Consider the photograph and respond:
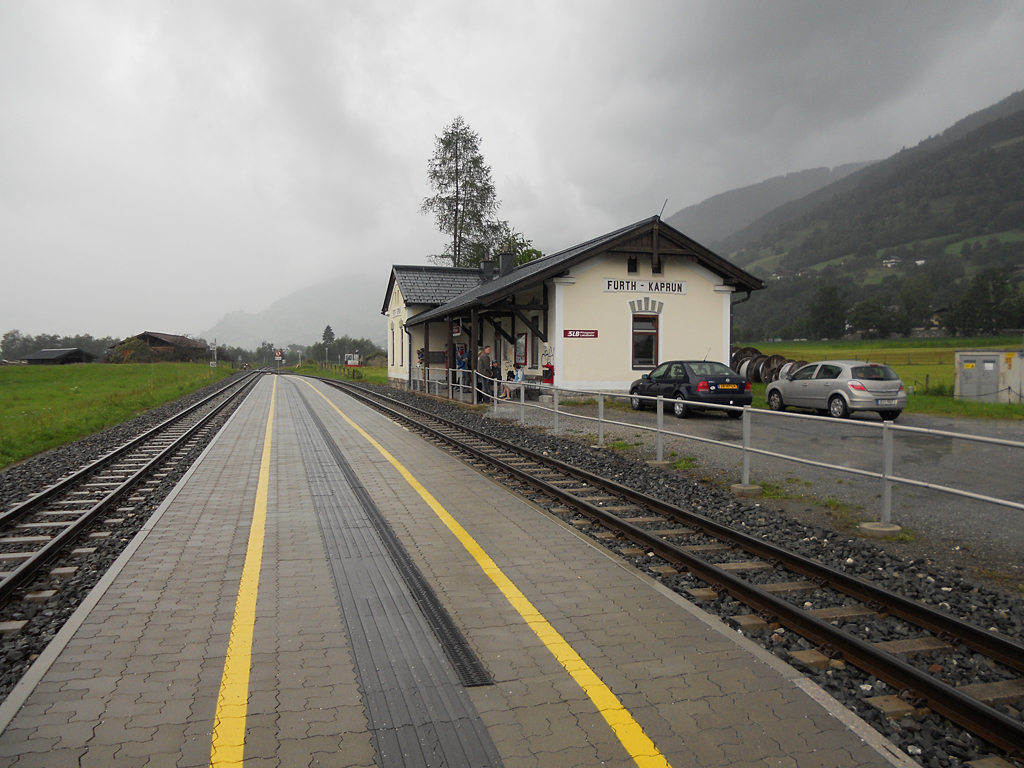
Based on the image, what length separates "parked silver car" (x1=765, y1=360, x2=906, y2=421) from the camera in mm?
15000

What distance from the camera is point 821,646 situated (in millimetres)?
3863

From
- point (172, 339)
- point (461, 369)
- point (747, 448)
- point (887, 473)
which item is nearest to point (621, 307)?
point (461, 369)

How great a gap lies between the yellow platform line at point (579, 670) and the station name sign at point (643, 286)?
15.7 meters

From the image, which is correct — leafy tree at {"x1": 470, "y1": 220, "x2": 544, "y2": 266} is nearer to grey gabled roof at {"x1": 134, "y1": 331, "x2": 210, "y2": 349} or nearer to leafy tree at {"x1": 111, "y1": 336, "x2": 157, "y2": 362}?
leafy tree at {"x1": 111, "y1": 336, "x2": 157, "y2": 362}

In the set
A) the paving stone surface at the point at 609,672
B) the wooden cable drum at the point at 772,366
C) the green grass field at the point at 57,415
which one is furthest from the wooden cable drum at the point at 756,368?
the paving stone surface at the point at 609,672

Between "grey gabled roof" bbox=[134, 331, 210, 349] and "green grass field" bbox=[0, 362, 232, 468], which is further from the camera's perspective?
"grey gabled roof" bbox=[134, 331, 210, 349]

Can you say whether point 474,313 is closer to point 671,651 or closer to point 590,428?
point 590,428

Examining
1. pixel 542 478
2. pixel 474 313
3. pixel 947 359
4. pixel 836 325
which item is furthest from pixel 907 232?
pixel 542 478

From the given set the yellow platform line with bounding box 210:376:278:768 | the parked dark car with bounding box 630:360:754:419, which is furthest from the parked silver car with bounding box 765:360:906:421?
the yellow platform line with bounding box 210:376:278:768

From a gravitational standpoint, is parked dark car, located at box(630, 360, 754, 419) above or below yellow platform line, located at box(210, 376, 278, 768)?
above

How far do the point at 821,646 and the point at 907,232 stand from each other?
174985 millimetres

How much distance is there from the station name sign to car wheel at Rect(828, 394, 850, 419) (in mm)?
7201

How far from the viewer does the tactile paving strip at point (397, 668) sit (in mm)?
2857

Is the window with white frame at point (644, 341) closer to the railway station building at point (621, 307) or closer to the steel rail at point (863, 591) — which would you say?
the railway station building at point (621, 307)
